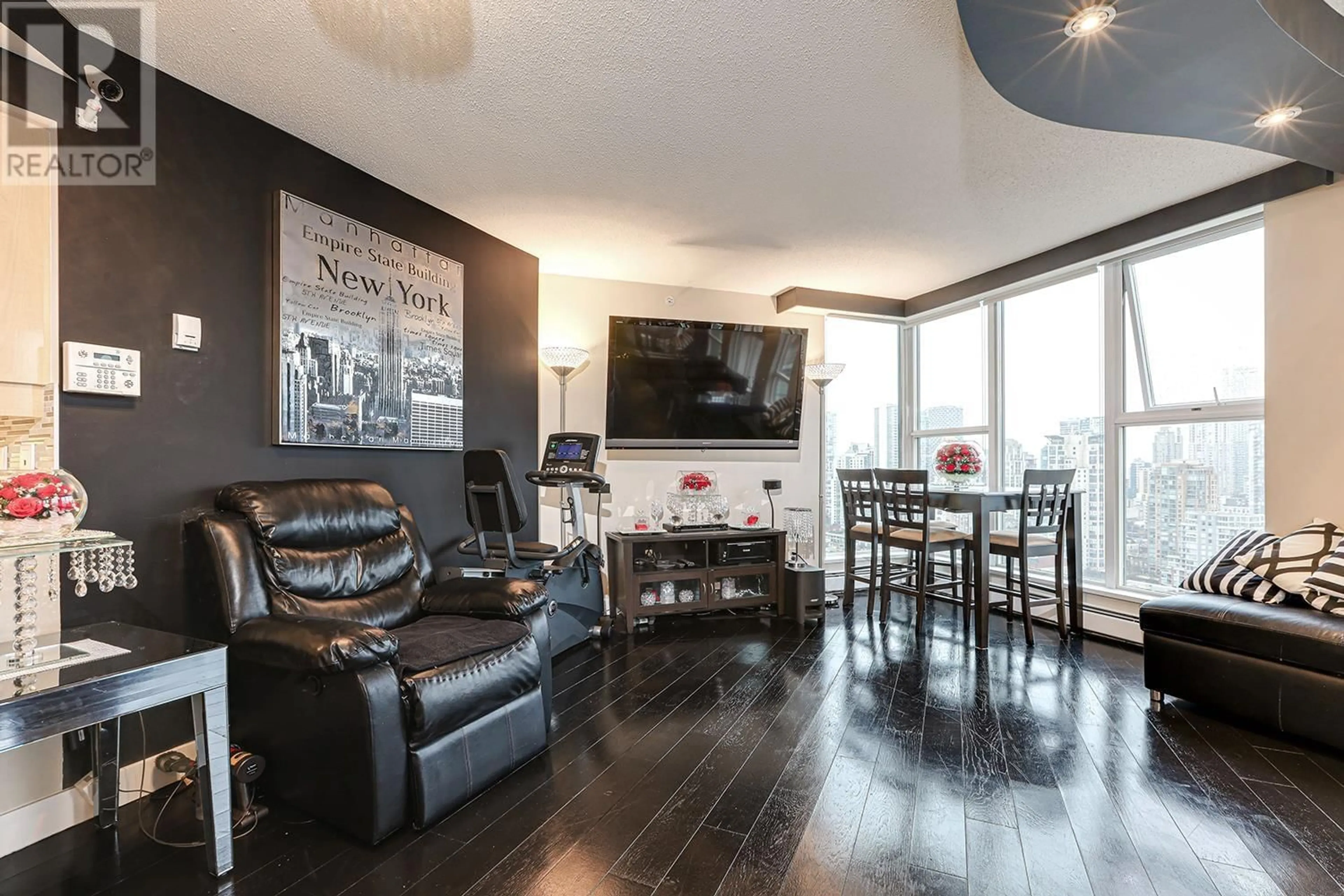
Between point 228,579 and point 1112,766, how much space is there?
3.08m

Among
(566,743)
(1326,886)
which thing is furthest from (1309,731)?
(566,743)

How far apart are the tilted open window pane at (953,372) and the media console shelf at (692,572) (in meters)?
1.82

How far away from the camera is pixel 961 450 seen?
13.7 feet

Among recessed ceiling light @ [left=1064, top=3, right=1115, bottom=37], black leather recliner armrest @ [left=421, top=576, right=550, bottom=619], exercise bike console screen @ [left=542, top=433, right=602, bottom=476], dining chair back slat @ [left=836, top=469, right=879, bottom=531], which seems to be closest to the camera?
recessed ceiling light @ [left=1064, top=3, right=1115, bottom=37]

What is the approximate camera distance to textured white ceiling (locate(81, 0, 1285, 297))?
75.0 inches

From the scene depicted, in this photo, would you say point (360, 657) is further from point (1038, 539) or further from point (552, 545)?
point (1038, 539)

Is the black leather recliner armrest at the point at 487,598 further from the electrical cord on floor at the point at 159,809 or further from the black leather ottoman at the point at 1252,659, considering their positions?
the black leather ottoman at the point at 1252,659

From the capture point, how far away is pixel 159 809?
1.96m

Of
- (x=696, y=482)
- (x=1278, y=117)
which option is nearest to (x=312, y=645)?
(x=696, y=482)

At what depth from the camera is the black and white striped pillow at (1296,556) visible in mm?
2510

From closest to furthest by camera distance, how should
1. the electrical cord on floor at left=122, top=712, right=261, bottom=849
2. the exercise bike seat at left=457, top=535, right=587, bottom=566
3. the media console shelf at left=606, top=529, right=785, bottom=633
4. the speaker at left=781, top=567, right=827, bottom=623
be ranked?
the electrical cord on floor at left=122, top=712, right=261, bottom=849
the exercise bike seat at left=457, top=535, right=587, bottom=566
the media console shelf at left=606, top=529, right=785, bottom=633
the speaker at left=781, top=567, right=827, bottom=623

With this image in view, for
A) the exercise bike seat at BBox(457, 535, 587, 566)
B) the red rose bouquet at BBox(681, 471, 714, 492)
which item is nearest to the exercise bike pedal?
the exercise bike seat at BBox(457, 535, 587, 566)

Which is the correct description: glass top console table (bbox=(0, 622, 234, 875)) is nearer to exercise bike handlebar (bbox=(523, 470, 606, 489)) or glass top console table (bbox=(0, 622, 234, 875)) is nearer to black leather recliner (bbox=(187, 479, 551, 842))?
black leather recliner (bbox=(187, 479, 551, 842))

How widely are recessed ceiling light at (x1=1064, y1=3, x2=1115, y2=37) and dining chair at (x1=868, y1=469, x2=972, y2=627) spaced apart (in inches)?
94.6
